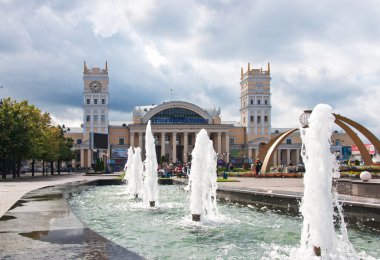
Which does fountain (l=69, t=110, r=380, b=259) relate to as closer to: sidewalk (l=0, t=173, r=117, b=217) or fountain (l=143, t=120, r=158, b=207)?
fountain (l=143, t=120, r=158, b=207)

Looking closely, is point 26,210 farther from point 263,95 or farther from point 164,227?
point 263,95

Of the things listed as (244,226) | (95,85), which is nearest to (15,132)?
(244,226)

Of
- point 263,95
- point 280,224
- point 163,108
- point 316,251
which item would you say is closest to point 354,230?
point 280,224

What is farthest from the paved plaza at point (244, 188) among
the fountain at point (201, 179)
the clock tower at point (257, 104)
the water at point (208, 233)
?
the clock tower at point (257, 104)

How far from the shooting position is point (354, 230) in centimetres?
1048

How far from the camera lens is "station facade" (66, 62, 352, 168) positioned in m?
97.8

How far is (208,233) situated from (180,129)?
87336mm

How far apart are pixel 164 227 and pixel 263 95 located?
100.0 m

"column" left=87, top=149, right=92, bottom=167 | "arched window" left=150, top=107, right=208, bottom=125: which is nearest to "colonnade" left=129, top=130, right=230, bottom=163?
"arched window" left=150, top=107, right=208, bottom=125

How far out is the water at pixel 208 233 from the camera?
26.4ft

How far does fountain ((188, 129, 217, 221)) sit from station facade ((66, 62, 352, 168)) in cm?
8190

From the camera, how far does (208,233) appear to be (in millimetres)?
10109

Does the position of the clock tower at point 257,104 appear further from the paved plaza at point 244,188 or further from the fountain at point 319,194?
the fountain at point 319,194

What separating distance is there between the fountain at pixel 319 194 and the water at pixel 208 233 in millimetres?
812
